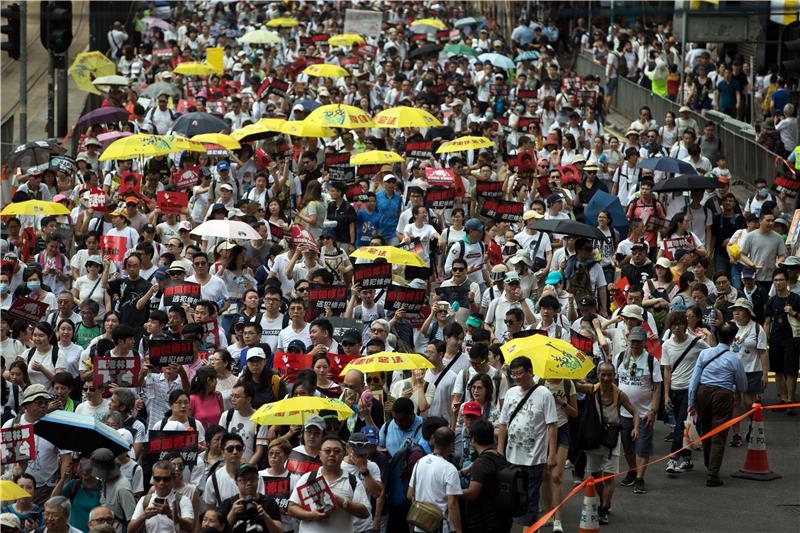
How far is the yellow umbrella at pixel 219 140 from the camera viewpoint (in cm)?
2184

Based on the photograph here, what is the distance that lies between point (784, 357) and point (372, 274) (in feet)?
14.4

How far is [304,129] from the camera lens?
75.6 ft

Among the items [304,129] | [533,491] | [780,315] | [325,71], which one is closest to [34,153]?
[304,129]

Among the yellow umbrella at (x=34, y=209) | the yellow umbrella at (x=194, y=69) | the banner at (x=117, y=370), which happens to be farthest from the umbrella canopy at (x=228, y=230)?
the yellow umbrella at (x=194, y=69)

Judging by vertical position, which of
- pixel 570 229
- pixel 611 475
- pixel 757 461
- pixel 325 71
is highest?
pixel 325 71

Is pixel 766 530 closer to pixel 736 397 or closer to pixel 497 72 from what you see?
pixel 736 397

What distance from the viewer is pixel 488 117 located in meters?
28.1

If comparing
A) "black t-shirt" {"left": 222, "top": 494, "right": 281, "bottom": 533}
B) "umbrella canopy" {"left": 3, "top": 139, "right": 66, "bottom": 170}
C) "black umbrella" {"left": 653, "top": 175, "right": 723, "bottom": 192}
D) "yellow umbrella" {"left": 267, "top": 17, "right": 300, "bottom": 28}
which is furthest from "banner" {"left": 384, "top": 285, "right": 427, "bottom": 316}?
"yellow umbrella" {"left": 267, "top": 17, "right": 300, "bottom": 28}

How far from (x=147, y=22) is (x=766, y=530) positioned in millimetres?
34779

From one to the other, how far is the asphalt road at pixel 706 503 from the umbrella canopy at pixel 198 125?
443 inches

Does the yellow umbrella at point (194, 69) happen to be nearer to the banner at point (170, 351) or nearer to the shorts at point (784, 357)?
the shorts at point (784, 357)

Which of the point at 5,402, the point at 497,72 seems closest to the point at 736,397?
the point at 5,402

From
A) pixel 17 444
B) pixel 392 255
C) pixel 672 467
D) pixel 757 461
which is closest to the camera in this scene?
pixel 17 444

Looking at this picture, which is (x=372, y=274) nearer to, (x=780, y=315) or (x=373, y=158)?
(x=780, y=315)
